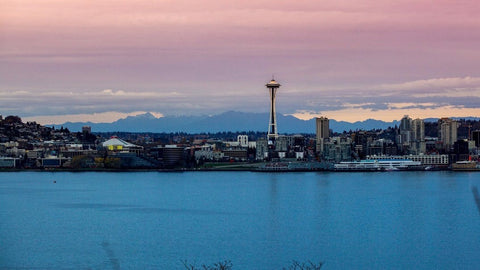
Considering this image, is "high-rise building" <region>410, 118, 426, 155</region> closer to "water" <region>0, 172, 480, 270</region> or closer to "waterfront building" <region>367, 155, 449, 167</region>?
"waterfront building" <region>367, 155, 449, 167</region>

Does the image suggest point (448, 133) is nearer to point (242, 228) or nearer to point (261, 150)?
point (261, 150)

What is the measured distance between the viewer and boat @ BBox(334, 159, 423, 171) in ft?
133

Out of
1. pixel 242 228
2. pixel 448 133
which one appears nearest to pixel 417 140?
pixel 448 133

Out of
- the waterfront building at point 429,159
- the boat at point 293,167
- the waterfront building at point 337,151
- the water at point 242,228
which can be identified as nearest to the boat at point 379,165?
the boat at point 293,167

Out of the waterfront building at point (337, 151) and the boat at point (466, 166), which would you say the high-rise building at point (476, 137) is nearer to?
the waterfront building at point (337, 151)

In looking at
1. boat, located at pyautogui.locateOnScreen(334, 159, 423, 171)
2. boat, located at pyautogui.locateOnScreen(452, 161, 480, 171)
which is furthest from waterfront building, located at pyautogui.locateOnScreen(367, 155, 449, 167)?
boat, located at pyautogui.locateOnScreen(452, 161, 480, 171)

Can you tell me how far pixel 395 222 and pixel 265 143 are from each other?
3488 centimetres

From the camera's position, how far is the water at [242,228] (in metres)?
12.9

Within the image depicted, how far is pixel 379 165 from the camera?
41.2 metres

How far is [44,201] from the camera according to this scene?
21828mm

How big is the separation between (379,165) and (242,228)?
85.3 ft

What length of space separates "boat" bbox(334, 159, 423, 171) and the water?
14.9m

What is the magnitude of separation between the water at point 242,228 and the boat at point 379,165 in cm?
1491

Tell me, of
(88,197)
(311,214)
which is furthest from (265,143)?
(311,214)
